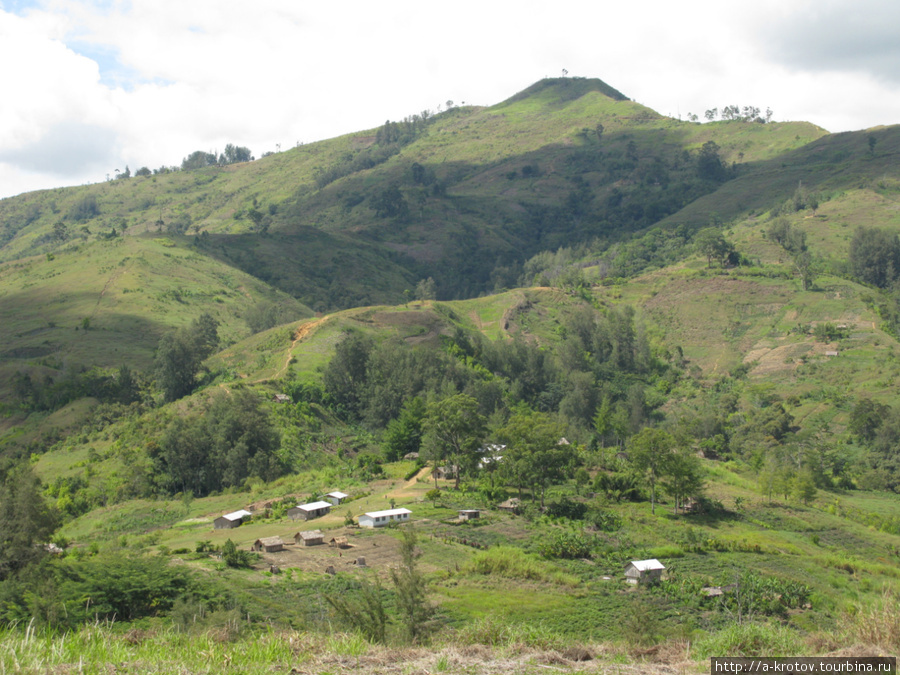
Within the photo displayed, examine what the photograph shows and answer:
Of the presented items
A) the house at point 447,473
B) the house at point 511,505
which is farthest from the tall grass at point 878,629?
the house at point 447,473

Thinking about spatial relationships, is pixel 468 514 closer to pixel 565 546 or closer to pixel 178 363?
pixel 565 546

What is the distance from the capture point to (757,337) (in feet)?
318

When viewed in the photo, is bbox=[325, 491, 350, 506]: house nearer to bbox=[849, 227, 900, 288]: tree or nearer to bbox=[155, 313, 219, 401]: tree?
bbox=[155, 313, 219, 401]: tree

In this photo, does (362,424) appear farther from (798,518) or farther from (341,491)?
(798,518)

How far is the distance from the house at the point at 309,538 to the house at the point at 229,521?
6908 mm

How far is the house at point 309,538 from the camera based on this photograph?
3753 cm

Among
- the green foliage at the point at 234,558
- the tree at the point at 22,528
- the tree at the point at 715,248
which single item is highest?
the tree at the point at 715,248

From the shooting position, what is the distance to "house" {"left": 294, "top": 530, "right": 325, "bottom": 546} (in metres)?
37.5

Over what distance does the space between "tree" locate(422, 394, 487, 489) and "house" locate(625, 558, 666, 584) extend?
66.6ft

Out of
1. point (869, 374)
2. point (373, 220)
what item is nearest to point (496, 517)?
point (869, 374)

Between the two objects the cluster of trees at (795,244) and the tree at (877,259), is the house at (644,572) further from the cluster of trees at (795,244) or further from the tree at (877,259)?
the tree at (877,259)

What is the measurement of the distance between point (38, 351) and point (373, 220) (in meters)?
97.3

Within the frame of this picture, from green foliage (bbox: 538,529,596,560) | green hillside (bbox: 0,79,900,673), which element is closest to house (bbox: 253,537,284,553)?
green hillside (bbox: 0,79,900,673)

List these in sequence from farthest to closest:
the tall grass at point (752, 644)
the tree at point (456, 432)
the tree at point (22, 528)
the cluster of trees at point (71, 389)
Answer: the cluster of trees at point (71, 389) → the tree at point (456, 432) → the tree at point (22, 528) → the tall grass at point (752, 644)
